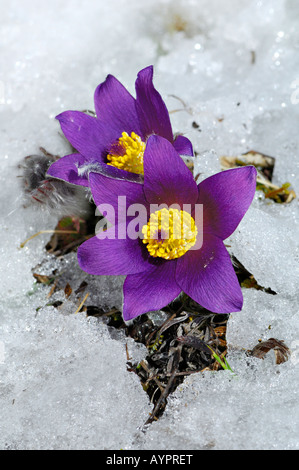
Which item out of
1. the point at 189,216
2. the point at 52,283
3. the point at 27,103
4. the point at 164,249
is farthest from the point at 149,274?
the point at 27,103

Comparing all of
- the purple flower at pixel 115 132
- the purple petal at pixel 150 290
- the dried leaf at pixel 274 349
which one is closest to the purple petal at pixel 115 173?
the purple flower at pixel 115 132

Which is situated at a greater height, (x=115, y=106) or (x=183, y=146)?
(x=115, y=106)

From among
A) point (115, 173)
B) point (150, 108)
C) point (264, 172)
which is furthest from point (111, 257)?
point (264, 172)

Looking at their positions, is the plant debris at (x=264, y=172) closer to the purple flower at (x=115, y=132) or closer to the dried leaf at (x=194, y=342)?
the purple flower at (x=115, y=132)

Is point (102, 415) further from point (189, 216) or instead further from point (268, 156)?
point (268, 156)

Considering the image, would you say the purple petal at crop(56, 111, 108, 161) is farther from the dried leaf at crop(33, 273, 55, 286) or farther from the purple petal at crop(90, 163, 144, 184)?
the dried leaf at crop(33, 273, 55, 286)

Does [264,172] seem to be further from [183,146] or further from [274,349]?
[274,349]
